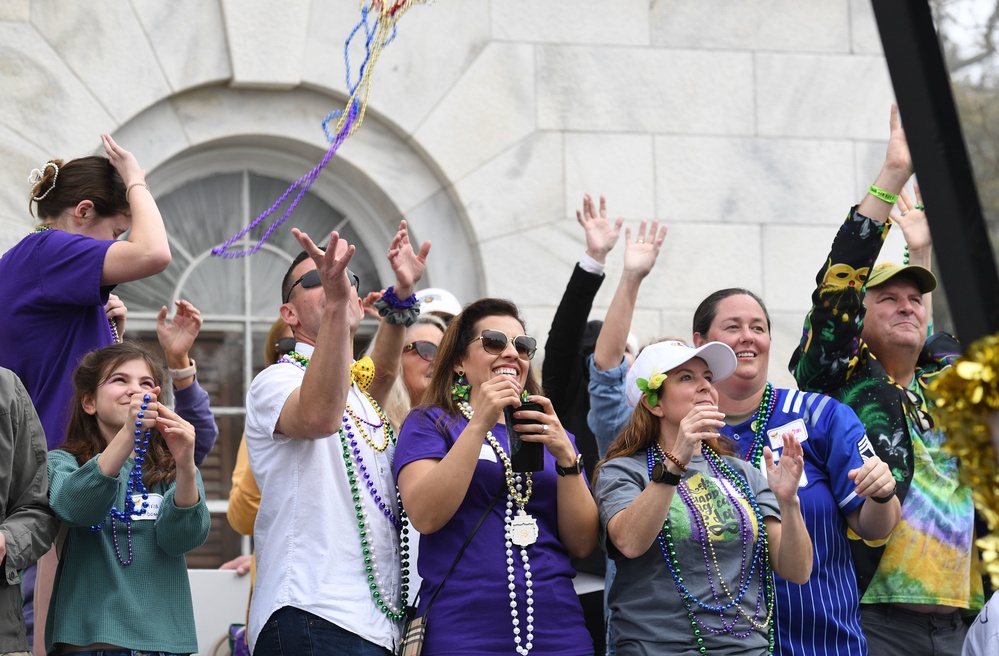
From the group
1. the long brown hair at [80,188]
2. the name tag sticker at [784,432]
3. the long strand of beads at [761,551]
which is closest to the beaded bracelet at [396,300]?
the long brown hair at [80,188]

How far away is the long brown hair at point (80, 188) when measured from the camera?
4.06 meters

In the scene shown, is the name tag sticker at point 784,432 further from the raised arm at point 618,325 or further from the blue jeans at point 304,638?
the blue jeans at point 304,638

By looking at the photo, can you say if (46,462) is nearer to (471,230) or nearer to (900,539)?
(900,539)

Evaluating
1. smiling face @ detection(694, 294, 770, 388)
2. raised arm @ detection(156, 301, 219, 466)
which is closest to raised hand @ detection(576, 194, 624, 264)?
smiling face @ detection(694, 294, 770, 388)

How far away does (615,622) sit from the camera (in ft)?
12.3

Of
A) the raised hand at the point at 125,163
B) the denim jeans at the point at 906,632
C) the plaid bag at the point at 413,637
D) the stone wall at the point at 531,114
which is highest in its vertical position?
the stone wall at the point at 531,114

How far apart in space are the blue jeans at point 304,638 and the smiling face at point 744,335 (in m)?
1.52

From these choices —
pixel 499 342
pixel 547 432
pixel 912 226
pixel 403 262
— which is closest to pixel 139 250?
pixel 403 262

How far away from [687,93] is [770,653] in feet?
13.0

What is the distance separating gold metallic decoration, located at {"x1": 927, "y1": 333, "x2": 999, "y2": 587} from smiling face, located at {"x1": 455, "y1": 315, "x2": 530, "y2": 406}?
6.66 feet

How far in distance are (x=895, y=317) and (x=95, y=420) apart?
2.64 metres

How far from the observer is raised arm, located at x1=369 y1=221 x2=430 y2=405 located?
423 centimetres

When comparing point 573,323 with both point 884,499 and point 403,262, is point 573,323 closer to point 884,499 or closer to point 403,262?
point 403,262

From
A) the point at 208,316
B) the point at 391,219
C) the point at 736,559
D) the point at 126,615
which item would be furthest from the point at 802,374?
the point at 208,316
